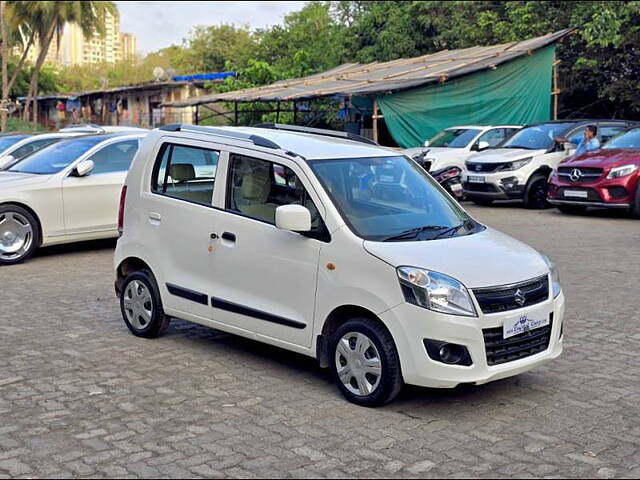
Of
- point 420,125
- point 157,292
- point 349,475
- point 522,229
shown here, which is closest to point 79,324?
point 157,292

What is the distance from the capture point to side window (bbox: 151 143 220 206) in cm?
702

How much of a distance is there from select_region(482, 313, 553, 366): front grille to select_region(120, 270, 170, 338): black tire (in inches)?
118

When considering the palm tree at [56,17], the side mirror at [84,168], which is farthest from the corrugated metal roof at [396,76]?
the palm tree at [56,17]

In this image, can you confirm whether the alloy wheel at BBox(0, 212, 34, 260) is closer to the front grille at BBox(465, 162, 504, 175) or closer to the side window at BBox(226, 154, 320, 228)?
the side window at BBox(226, 154, 320, 228)

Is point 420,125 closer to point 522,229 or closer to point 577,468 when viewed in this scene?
point 522,229

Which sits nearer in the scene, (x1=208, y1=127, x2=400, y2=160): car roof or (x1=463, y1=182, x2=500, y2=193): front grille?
(x1=208, y1=127, x2=400, y2=160): car roof

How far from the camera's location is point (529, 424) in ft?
18.0

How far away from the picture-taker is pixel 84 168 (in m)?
11.9

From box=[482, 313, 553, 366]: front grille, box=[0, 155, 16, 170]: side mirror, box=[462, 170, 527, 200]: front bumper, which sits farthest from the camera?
box=[462, 170, 527, 200]: front bumper

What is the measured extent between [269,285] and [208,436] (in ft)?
4.65

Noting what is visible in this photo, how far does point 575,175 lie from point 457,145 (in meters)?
4.46

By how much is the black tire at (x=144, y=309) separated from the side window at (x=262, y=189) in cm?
116

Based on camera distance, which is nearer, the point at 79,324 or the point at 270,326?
the point at 270,326

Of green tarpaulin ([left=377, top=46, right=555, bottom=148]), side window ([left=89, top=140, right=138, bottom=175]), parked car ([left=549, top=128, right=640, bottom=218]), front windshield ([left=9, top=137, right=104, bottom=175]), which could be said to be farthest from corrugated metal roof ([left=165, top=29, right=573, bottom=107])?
front windshield ([left=9, top=137, right=104, bottom=175])
